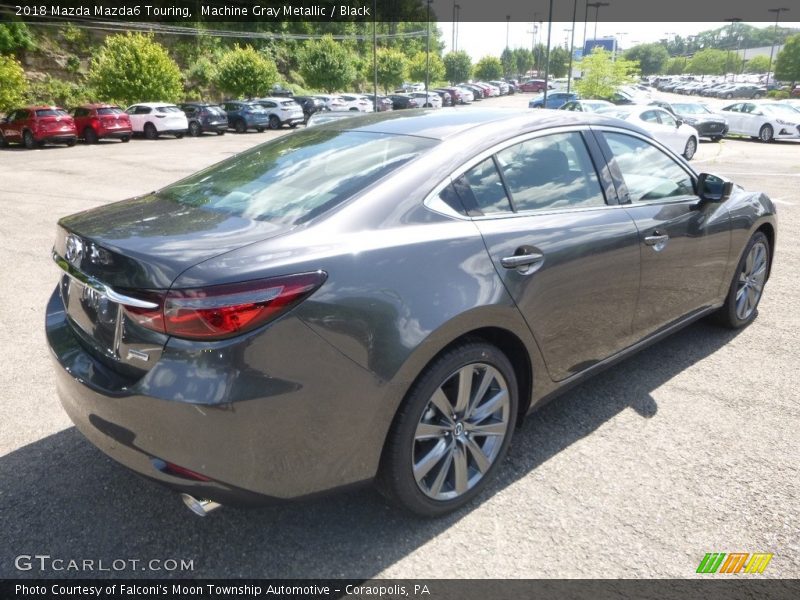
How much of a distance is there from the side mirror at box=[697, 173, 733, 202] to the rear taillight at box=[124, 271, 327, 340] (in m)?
2.90

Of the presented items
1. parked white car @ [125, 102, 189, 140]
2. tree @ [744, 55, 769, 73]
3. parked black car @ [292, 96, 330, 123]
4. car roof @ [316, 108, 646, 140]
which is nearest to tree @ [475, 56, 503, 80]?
tree @ [744, 55, 769, 73]

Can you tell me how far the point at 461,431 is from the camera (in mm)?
2656

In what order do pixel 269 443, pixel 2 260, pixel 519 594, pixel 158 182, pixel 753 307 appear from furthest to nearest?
pixel 158 182
pixel 2 260
pixel 753 307
pixel 519 594
pixel 269 443

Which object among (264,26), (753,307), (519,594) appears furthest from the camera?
(264,26)

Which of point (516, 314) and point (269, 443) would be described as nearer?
point (269, 443)

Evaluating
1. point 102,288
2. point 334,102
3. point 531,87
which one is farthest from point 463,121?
point 531,87

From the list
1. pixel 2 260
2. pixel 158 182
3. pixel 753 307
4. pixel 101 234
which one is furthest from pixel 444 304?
pixel 158 182

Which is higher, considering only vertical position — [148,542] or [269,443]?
[269,443]

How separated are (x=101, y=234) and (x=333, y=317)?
100 cm

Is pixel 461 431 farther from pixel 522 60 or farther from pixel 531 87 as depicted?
pixel 522 60

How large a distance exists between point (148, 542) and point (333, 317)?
49.0 inches

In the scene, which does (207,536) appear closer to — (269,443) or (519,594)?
(269,443)

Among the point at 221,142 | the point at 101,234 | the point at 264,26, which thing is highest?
the point at 264,26

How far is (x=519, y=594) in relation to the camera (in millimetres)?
2271
